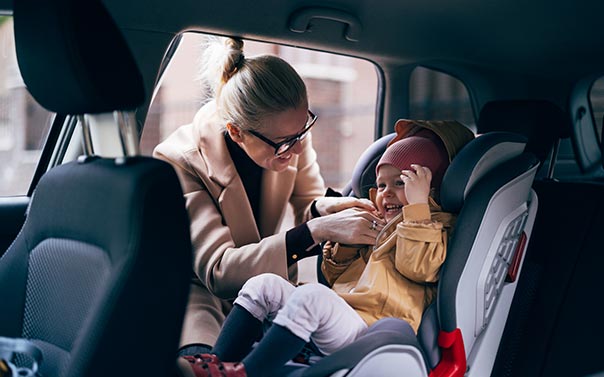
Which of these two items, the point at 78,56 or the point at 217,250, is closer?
the point at 78,56

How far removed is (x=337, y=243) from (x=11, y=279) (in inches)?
43.3

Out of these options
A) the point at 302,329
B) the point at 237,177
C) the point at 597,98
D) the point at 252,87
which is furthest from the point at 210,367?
the point at 597,98

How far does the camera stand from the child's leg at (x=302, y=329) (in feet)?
6.21

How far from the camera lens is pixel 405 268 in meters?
2.13

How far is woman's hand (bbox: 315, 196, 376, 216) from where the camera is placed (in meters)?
2.45

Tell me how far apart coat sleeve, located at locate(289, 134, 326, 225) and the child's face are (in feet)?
1.33

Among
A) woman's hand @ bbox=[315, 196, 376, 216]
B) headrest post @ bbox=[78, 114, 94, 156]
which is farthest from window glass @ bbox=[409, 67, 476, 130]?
headrest post @ bbox=[78, 114, 94, 156]

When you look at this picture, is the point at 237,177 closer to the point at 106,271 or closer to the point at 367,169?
the point at 367,169

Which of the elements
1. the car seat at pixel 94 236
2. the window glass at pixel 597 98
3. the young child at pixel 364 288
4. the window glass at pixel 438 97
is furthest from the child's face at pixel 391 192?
the window glass at pixel 597 98

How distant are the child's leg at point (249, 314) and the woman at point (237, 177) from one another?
0.18 m

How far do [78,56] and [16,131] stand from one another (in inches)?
56.3

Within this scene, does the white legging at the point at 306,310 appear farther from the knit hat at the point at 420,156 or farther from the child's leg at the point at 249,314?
the knit hat at the point at 420,156

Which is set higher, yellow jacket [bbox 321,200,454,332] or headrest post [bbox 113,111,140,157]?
headrest post [bbox 113,111,140,157]

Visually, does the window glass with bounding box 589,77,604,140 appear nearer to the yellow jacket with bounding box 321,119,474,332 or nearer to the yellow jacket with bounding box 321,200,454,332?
the yellow jacket with bounding box 321,119,474,332
